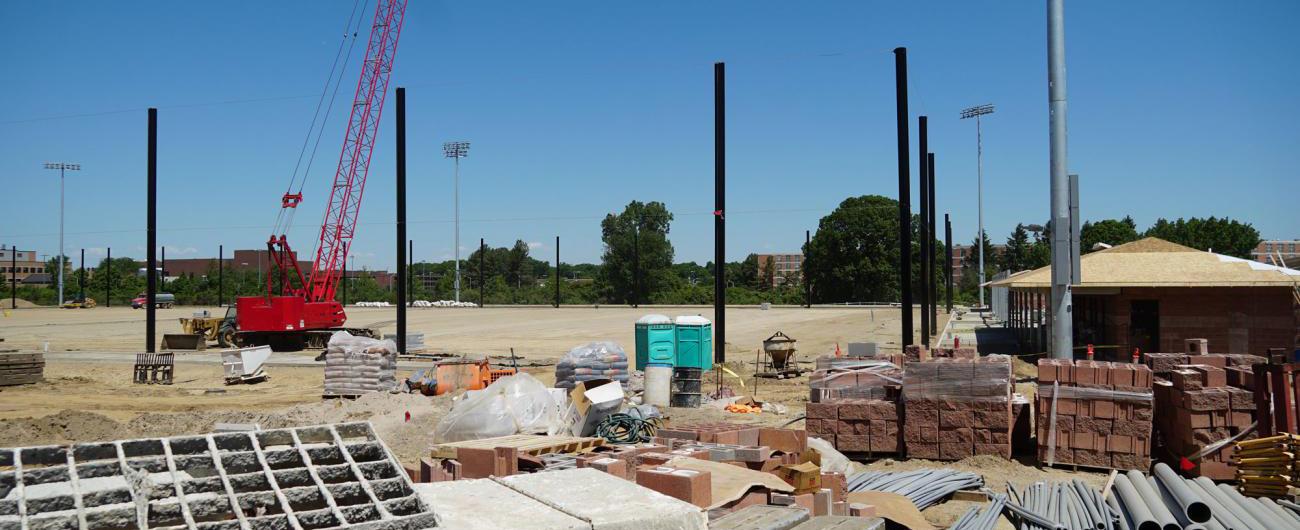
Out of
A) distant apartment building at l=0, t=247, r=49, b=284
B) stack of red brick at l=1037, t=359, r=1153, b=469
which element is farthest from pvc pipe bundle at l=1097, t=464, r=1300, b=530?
distant apartment building at l=0, t=247, r=49, b=284

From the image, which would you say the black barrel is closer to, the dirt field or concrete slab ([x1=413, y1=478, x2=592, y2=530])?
concrete slab ([x1=413, y1=478, x2=592, y2=530])

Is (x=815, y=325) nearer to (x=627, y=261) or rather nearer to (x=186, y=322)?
(x=186, y=322)

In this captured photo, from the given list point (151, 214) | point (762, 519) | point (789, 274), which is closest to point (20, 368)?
point (151, 214)

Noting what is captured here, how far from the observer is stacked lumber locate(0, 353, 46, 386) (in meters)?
23.1

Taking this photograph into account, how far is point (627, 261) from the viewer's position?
4400 inches

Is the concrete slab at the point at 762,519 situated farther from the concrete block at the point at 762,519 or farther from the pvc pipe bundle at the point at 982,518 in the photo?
the pvc pipe bundle at the point at 982,518

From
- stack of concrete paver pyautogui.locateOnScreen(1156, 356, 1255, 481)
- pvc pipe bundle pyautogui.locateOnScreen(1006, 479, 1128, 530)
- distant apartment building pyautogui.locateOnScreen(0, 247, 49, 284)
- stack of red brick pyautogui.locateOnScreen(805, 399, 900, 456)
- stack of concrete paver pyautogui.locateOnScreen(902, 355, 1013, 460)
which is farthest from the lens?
distant apartment building pyautogui.locateOnScreen(0, 247, 49, 284)

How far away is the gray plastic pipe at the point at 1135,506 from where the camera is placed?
27.8 feet

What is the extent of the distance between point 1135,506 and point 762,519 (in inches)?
176

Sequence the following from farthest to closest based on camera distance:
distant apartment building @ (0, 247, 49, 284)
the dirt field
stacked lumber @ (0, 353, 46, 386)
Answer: distant apartment building @ (0, 247, 49, 284) → the dirt field → stacked lumber @ (0, 353, 46, 386)

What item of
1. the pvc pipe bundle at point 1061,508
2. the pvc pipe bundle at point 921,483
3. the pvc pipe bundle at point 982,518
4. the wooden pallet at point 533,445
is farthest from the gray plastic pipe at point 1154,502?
the wooden pallet at point 533,445

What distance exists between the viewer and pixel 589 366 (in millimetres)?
17594

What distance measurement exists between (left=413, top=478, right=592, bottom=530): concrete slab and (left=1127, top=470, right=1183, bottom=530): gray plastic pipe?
603cm

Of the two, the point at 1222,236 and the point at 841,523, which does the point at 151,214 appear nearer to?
the point at 841,523
